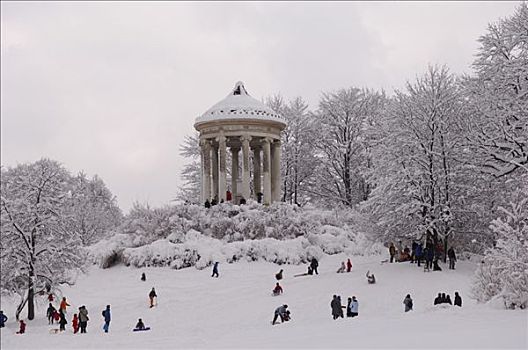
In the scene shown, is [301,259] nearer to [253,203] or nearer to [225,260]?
[225,260]

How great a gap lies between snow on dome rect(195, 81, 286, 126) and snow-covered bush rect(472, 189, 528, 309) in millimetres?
25262

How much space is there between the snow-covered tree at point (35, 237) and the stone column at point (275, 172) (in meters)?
18.2

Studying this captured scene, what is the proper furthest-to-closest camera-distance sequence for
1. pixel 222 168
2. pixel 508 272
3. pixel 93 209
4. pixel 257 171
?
pixel 93 209, pixel 257 171, pixel 222 168, pixel 508 272

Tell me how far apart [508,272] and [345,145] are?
37.0 m

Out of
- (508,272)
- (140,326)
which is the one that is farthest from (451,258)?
(140,326)

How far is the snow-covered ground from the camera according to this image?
14.0 metres

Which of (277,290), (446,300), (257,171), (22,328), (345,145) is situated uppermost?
(345,145)

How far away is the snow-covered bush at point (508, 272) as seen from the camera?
16484 millimetres

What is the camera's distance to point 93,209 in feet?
204

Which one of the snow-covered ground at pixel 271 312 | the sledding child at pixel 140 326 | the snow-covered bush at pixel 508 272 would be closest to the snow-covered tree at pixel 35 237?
the snow-covered ground at pixel 271 312

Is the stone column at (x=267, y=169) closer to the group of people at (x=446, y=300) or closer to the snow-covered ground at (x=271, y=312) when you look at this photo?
the snow-covered ground at (x=271, y=312)

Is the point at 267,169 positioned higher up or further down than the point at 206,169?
further down

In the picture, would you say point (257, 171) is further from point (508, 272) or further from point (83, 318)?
point (508, 272)

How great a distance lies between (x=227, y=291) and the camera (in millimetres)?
28984
